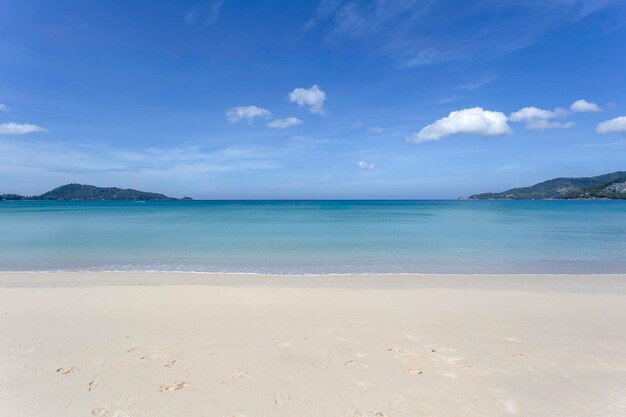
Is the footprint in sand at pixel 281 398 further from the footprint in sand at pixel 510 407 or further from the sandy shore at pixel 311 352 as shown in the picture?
the footprint in sand at pixel 510 407

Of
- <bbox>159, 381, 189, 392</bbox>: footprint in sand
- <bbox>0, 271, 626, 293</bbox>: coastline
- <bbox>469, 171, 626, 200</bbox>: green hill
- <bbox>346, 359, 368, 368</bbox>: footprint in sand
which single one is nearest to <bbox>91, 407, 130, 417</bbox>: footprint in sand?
<bbox>159, 381, 189, 392</bbox>: footprint in sand

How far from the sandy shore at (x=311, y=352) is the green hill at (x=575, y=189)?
6132 inches

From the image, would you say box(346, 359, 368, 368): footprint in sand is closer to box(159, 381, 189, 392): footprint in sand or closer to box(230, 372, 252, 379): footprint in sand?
box(230, 372, 252, 379): footprint in sand

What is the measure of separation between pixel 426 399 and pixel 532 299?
19.0 ft

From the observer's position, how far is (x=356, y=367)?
448 cm

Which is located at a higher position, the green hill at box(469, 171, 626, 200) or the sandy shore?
the green hill at box(469, 171, 626, 200)

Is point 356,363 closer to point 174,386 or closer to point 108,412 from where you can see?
point 174,386

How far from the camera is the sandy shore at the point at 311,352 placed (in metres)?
3.72

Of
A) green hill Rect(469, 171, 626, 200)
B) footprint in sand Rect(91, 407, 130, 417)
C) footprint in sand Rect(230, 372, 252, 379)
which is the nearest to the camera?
footprint in sand Rect(91, 407, 130, 417)

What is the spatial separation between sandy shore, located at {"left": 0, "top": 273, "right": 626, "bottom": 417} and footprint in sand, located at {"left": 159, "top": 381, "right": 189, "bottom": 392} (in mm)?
22

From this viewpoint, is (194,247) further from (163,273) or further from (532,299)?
(532,299)

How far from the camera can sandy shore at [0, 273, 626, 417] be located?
12.2 ft

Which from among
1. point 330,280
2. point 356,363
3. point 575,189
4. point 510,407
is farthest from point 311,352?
point 575,189

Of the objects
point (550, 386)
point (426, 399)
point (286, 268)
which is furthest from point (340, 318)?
point (286, 268)
